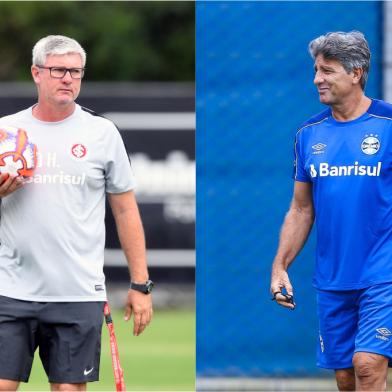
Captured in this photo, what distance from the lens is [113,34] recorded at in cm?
2961

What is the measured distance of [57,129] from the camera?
283 inches

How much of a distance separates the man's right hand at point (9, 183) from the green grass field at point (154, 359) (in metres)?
3.46

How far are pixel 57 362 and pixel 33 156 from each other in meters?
1.13

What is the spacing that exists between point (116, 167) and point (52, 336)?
Result: 99 cm

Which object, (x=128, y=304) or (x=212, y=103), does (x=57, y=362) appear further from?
(x=212, y=103)

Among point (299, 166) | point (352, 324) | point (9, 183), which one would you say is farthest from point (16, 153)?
point (352, 324)

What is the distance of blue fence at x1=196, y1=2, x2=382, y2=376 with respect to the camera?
9.35 meters

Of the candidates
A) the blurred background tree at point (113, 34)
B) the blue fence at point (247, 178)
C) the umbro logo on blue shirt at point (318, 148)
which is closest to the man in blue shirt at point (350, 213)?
the umbro logo on blue shirt at point (318, 148)

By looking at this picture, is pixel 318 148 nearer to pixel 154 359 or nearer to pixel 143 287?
pixel 143 287

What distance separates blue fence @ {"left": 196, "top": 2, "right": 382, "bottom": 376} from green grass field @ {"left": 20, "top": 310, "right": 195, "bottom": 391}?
1.04 metres

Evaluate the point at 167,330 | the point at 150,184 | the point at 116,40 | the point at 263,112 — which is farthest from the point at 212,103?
the point at 116,40

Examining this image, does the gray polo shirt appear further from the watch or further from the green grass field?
the green grass field

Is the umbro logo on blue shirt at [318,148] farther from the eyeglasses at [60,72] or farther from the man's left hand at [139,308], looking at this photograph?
the eyeglasses at [60,72]

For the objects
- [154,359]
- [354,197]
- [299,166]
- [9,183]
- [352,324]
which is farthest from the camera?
[154,359]
